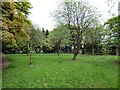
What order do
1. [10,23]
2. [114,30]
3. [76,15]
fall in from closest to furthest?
1. [10,23]
2. [114,30]
3. [76,15]

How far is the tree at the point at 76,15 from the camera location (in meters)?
15.7

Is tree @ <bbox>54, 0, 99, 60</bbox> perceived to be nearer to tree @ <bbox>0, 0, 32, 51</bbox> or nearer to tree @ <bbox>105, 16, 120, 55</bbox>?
tree @ <bbox>105, 16, 120, 55</bbox>

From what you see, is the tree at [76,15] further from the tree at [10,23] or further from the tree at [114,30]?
the tree at [10,23]

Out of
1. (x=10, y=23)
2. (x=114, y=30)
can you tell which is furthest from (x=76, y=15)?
(x=10, y=23)

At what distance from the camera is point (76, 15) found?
15875 mm

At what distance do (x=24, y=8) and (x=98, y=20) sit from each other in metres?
5.81

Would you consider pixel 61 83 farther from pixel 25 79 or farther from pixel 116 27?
Result: pixel 116 27

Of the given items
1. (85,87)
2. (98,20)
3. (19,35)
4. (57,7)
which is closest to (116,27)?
(98,20)

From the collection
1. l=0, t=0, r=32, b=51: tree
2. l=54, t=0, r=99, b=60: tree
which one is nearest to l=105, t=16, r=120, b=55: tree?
l=54, t=0, r=99, b=60: tree

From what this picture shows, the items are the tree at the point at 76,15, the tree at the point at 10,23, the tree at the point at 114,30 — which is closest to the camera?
the tree at the point at 10,23

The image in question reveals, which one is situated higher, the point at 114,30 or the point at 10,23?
the point at 10,23

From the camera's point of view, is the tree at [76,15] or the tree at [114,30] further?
the tree at [76,15]

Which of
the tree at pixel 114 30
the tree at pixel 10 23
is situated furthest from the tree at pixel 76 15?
the tree at pixel 10 23

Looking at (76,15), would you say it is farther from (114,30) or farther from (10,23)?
(10,23)
